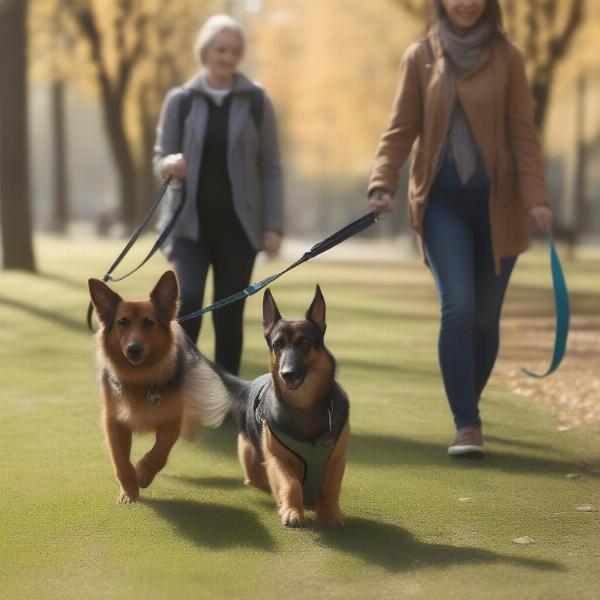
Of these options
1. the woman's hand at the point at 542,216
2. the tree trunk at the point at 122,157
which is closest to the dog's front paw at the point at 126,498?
the woman's hand at the point at 542,216

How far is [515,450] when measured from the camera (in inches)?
289

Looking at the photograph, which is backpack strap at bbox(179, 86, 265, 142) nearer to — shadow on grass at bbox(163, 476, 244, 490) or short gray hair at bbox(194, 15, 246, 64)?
short gray hair at bbox(194, 15, 246, 64)

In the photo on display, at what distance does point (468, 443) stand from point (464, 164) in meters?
1.53

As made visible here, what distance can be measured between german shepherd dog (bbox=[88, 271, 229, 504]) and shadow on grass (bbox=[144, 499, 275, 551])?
0.25m

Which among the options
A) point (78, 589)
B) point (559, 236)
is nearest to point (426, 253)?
point (78, 589)

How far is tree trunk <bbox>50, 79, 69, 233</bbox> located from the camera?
44.1 metres

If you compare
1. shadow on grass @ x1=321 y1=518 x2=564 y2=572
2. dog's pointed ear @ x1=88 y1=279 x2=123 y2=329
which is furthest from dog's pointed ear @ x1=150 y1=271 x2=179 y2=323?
shadow on grass @ x1=321 y1=518 x2=564 y2=572

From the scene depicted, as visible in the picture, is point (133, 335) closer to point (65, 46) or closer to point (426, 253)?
point (426, 253)

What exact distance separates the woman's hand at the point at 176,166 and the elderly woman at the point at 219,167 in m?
0.30

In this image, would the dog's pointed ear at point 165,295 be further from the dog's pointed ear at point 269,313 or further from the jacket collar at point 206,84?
the jacket collar at point 206,84

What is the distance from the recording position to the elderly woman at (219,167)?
7602mm

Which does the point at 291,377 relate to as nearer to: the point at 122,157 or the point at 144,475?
the point at 144,475

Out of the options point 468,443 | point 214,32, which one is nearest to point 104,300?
point 468,443

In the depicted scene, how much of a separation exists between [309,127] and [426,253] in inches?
2063
